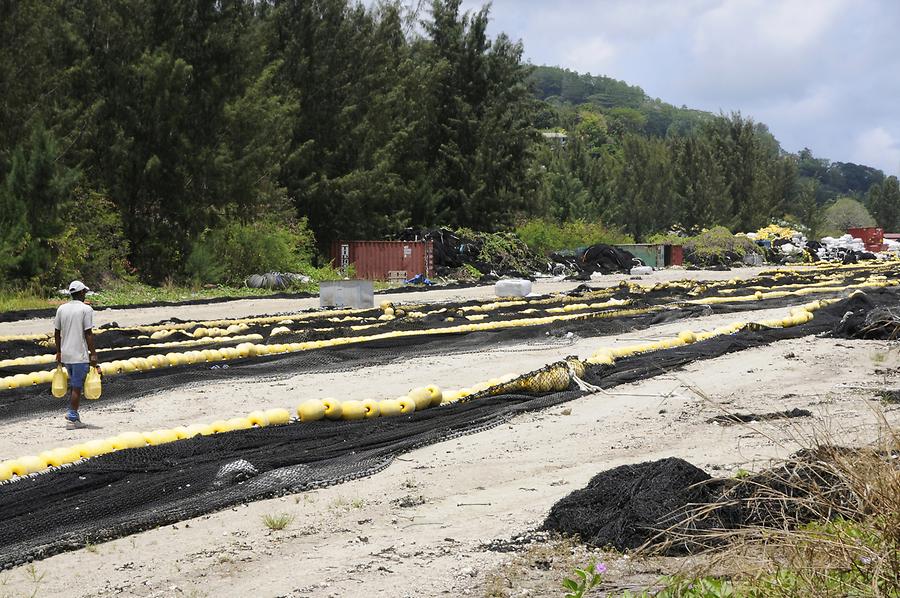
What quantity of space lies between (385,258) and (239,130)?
854cm

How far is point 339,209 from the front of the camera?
136 ft

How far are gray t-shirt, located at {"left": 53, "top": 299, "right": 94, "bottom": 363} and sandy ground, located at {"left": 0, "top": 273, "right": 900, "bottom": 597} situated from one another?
0.71m

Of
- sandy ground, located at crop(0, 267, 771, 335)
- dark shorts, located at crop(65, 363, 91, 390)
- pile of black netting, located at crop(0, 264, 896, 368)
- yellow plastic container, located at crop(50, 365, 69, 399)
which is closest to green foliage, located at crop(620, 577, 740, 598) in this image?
dark shorts, located at crop(65, 363, 91, 390)

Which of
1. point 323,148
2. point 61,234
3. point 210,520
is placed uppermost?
point 323,148

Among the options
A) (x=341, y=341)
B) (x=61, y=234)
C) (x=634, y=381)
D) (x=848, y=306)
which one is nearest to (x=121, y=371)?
(x=341, y=341)

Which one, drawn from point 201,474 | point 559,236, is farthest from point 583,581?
point 559,236

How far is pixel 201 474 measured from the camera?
25.1ft

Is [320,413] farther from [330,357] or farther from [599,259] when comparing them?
[599,259]

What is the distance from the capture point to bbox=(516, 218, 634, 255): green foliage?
5234cm

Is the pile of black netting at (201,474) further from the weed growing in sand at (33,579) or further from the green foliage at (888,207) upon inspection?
the green foliage at (888,207)

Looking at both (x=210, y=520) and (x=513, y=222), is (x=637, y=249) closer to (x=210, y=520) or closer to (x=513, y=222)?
(x=513, y=222)

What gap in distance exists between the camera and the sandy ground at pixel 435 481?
18.1 feet

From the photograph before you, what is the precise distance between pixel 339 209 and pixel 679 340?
2709cm

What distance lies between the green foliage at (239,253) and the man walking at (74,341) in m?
21.5
